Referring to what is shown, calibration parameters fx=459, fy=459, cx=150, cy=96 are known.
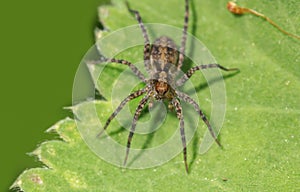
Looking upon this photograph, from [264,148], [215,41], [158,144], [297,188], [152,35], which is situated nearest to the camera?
[297,188]

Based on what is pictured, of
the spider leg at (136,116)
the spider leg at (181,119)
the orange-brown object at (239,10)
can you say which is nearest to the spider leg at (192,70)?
the spider leg at (181,119)

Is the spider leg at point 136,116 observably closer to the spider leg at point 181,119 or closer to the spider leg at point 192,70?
the spider leg at point 181,119

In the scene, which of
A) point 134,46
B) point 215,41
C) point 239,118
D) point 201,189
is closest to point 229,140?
point 239,118

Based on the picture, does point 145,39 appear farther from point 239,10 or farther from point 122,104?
point 239,10

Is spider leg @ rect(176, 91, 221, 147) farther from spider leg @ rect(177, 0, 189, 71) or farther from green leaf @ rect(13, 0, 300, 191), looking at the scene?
spider leg @ rect(177, 0, 189, 71)

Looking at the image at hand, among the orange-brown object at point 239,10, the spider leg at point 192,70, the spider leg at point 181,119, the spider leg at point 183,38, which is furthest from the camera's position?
the spider leg at point 183,38

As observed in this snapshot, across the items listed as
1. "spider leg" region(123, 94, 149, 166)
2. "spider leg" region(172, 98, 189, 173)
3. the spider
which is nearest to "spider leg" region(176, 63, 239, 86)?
the spider

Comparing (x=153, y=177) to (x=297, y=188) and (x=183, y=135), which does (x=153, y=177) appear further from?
(x=297, y=188)

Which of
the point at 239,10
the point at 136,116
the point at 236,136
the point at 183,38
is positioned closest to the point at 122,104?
the point at 136,116
